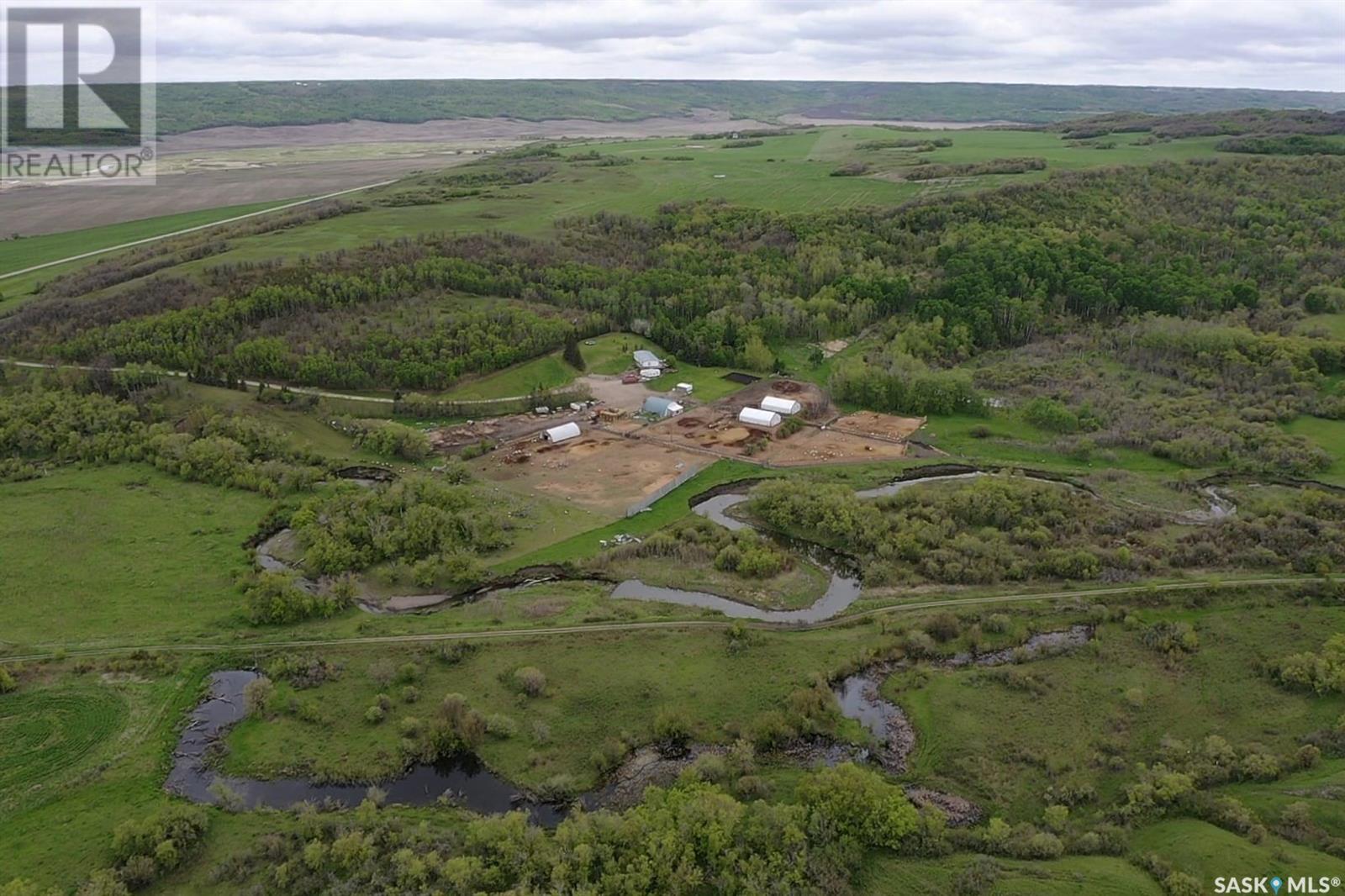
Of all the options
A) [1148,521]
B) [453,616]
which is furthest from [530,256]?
[1148,521]

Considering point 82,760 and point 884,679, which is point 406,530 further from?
point 884,679

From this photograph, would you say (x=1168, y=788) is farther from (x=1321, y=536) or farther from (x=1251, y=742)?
(x=1321, y=536)

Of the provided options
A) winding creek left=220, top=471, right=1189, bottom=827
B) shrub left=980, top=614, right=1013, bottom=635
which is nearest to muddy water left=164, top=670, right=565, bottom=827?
winding creek left=220, top=471, right=1189, bottom=827

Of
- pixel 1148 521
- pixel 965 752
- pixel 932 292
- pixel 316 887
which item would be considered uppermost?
pixel 932 292

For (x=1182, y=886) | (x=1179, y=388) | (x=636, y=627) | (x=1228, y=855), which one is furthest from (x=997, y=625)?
(x=1179, y=388)

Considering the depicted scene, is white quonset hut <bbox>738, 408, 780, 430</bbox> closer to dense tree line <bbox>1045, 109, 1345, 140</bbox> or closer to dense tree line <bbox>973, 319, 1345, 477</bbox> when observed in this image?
dense tree line <bbox>973, 319, 1345, 477</bbox>
